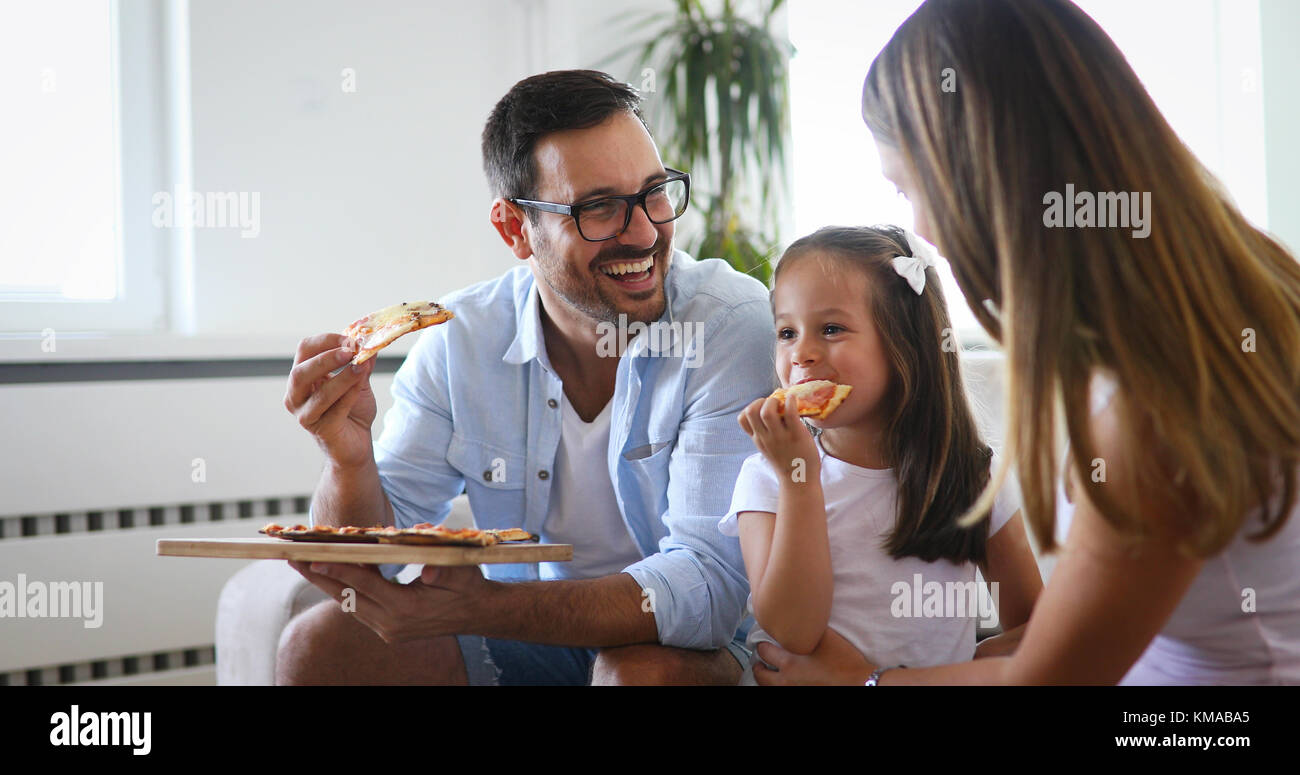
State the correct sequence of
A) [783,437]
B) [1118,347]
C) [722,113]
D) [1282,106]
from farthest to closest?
[1282,106] < [722,113] < [783,437] < [1118,347]

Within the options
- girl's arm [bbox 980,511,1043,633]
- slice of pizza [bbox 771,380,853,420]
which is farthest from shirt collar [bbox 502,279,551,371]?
girl's arm [bbox 980,511,1043,633]

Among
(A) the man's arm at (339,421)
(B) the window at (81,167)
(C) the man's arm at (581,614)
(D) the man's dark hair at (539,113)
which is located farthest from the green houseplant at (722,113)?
(C) the man's arm at (581,614)

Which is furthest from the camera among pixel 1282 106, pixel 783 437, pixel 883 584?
pixel 1282 106

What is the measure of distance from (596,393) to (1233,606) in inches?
43.2

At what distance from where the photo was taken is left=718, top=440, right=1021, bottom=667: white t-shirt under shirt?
57.6 inches

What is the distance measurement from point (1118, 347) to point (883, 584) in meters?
0.57

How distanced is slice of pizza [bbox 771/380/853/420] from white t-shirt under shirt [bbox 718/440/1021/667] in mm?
147

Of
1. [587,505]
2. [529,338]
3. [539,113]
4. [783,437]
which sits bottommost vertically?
[587,505]

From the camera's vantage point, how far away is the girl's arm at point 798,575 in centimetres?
139

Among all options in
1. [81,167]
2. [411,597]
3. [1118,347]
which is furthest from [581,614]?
[81,167]

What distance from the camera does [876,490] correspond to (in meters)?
1.54

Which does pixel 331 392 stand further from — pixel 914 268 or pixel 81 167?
pixel 81 167

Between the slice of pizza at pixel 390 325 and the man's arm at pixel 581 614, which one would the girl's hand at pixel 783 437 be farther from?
the slice of pizza at pixel 390 325
